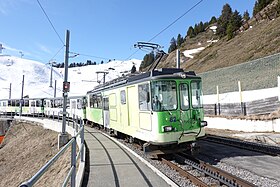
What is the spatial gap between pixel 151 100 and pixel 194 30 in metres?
101

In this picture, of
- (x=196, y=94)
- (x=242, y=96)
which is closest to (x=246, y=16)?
(x=242, y=96)

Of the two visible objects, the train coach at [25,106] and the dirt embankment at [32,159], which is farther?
the train coach at [25,106]

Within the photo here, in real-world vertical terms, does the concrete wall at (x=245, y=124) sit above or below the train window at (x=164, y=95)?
below

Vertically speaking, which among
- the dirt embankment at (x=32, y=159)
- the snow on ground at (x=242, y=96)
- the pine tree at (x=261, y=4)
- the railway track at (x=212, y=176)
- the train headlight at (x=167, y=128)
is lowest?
the dirt embankment at (x=32, y=159)

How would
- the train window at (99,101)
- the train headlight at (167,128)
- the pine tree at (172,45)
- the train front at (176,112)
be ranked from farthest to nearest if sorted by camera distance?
the pine tree at (172,45), the train window at (99,101), the train front at (176,112), the train headlight at (167,128)

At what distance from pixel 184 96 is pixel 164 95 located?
86 centimetres

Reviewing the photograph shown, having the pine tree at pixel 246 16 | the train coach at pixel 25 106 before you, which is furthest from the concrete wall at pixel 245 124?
the pine tree at pixel 246 16

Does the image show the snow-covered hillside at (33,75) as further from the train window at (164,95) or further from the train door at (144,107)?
the train window at (164,95)

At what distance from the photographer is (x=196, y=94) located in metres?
9.30

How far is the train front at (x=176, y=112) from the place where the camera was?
326 inches

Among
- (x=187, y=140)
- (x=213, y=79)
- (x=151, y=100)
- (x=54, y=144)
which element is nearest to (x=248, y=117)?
(x=213, y=79)

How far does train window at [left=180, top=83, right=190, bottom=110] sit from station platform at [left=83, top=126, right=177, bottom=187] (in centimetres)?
249

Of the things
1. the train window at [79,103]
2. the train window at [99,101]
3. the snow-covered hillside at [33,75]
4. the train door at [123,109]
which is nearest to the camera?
the train door at [123,109]

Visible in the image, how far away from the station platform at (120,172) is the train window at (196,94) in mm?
2947
